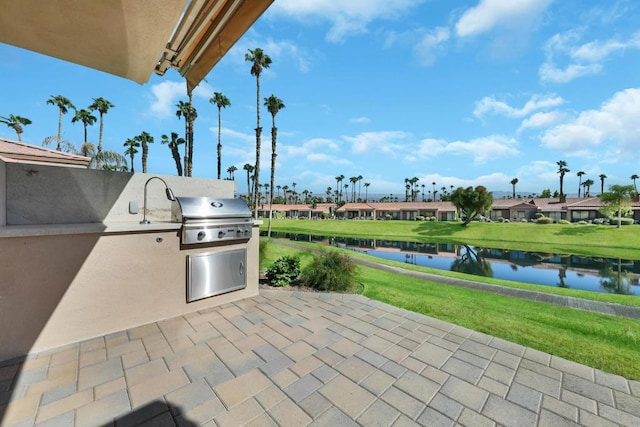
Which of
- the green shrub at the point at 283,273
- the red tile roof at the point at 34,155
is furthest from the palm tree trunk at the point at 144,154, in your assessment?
the green shrub at the point at 283,273

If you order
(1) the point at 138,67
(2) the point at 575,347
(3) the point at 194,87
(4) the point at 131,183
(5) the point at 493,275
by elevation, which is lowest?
(5) the point at 493,275

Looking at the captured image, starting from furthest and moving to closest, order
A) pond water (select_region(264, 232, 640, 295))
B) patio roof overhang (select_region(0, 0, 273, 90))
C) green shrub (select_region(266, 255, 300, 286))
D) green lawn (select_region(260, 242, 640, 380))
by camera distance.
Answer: pond water (select_region(264, 232, 640, 295))
green shrub (select_region(266, 255, 300, 286))
green lawn (select_region(260, 242, 640, 380))
patio roof overhang (select_region(0, 0, 273, 90))

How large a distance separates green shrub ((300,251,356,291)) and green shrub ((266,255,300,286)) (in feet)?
0.64

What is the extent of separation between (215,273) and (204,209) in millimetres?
1000

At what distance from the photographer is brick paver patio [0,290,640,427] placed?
5.96 feet

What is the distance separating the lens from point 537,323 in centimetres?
369

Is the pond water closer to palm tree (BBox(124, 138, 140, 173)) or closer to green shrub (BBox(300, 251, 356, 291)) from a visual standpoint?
green shrub (BBox(300, 251, 356, 291))

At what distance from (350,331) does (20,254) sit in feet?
12.0

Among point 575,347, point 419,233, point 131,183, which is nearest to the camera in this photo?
point 575,347

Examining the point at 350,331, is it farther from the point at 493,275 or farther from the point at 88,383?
the point at 493,275

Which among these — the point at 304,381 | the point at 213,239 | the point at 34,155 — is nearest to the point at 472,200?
the point at 213,239

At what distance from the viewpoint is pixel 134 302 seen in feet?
10.4

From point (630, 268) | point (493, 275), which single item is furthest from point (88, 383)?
point (630, 268)

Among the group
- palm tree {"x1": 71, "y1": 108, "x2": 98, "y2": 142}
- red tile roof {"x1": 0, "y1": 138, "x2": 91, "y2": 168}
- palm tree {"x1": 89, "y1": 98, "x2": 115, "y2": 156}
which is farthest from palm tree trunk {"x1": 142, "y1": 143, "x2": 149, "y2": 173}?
red tile roof {"x1": 0, "y1": 138, "x2": 91, "y2": 168}
